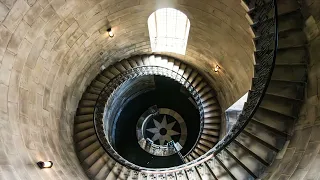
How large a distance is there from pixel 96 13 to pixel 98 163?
482 cm

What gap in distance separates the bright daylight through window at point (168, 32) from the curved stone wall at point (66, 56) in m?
0.47

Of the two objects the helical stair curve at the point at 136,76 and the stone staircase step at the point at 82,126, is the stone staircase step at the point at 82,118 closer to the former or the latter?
the helical stair curve at the point at 136,76

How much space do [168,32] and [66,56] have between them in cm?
518

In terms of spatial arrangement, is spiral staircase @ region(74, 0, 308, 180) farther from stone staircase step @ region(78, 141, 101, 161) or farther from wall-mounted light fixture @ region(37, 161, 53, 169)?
wall-mounted light fixture @ region(37, 161, 53, 169)

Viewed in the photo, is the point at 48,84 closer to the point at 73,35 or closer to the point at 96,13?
the point at 73,35

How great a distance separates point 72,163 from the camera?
26.0 feet

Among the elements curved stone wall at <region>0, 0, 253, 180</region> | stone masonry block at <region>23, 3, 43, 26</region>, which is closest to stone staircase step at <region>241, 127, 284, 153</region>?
curved stone wall at <region>0, 0, 253, 180</region>

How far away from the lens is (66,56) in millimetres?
8211

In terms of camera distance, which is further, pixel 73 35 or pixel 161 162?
pixel 161 162

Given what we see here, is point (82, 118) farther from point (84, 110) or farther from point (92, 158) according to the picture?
point (92, 158)

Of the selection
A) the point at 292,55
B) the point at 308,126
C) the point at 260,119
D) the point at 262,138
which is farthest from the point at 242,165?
the point at 292,55

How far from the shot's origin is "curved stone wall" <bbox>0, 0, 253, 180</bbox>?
5.41 metres

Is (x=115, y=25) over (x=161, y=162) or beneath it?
→ over

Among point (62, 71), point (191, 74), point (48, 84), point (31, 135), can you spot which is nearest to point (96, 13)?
point (62, 71)
